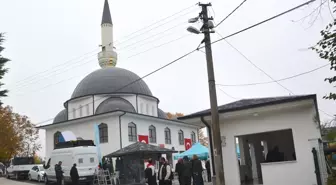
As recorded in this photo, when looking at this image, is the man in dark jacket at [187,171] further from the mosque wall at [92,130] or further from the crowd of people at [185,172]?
the mosque wall at [92,130]

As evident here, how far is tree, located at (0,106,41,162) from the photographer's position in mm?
42094

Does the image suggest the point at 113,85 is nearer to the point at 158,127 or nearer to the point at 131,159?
the point at 158,127

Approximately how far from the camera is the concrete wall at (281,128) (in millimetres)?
13562

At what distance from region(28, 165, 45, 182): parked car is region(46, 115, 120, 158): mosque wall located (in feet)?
19.0

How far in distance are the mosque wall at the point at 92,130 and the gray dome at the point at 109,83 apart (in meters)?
4.04

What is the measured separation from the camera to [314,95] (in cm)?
1293

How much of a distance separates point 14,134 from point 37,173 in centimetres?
1908

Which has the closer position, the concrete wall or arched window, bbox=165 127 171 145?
the concrete wall

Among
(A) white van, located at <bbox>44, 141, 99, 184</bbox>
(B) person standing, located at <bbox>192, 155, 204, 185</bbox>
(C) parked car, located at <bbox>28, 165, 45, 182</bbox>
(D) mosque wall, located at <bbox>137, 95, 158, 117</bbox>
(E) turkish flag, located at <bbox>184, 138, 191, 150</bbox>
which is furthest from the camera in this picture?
(E) turkish flag, located at <bbox>184, 138, 191, 150</bbox>

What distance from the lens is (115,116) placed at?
32.2m

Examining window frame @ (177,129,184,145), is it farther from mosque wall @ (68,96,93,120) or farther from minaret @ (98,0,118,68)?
minaret @ (98,0,118,68)

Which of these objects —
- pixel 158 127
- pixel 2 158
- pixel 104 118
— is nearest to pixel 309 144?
pixel 104 118

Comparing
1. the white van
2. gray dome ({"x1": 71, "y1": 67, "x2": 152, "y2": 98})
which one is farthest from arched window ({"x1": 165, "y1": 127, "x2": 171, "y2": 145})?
the white van

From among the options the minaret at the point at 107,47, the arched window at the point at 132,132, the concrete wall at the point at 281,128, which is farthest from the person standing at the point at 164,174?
the minaret at the point at 107,47
